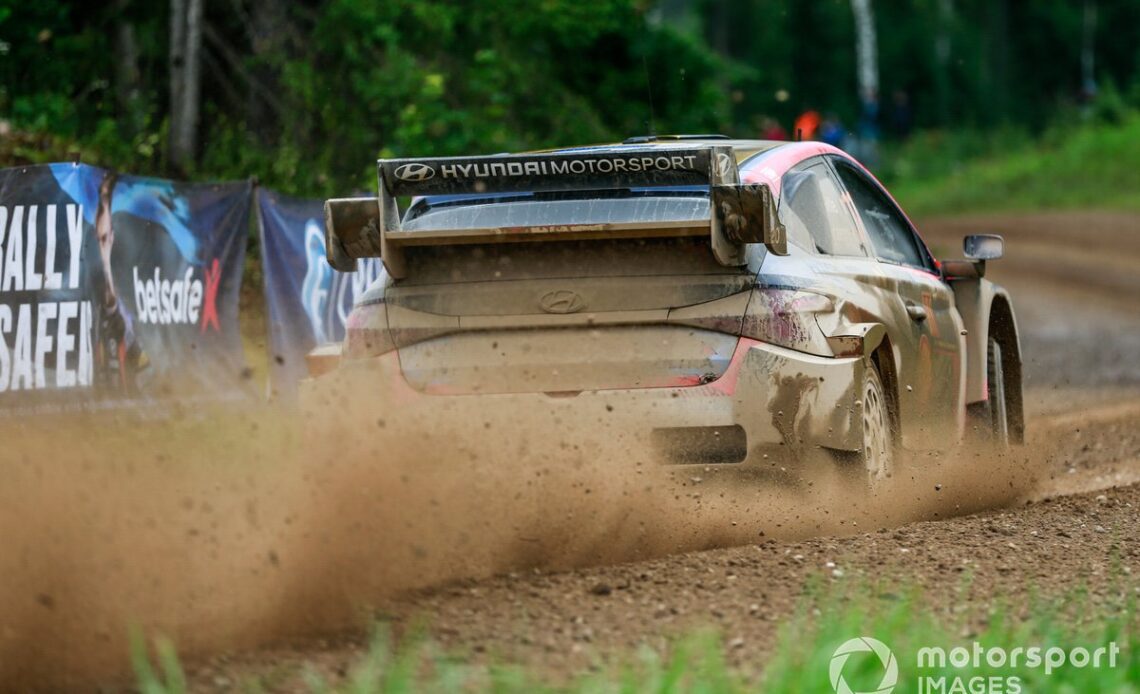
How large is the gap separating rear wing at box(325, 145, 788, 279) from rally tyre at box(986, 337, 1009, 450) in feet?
9.79

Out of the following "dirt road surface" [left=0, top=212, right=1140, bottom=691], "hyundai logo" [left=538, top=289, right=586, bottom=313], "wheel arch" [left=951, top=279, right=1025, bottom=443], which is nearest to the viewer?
"dirt road surface" [left=0, top=212, right=1140, bottom=691]

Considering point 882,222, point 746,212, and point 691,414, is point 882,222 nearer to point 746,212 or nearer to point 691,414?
point 746,212

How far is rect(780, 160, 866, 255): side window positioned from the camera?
6.78 m

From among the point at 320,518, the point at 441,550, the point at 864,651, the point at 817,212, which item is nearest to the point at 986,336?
the point at 817,212

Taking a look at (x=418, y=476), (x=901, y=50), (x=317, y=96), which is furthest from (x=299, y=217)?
(x=901, y=50)

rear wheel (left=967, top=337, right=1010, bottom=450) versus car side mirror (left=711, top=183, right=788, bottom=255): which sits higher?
car side mirror (left=711, top=183, right=788, bottom=255)

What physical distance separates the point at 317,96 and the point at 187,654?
13.8m

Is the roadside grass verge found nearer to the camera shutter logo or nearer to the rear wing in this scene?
the camera shutter logo

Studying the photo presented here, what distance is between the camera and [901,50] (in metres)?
68.8

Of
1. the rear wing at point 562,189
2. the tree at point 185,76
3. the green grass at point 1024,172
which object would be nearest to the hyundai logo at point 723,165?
the rear wing at point 562,189

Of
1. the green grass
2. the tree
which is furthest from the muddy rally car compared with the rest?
the green grass

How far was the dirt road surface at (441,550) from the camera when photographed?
472 centimetres

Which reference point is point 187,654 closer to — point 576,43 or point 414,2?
point 414,2

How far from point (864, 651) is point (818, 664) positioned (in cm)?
23
